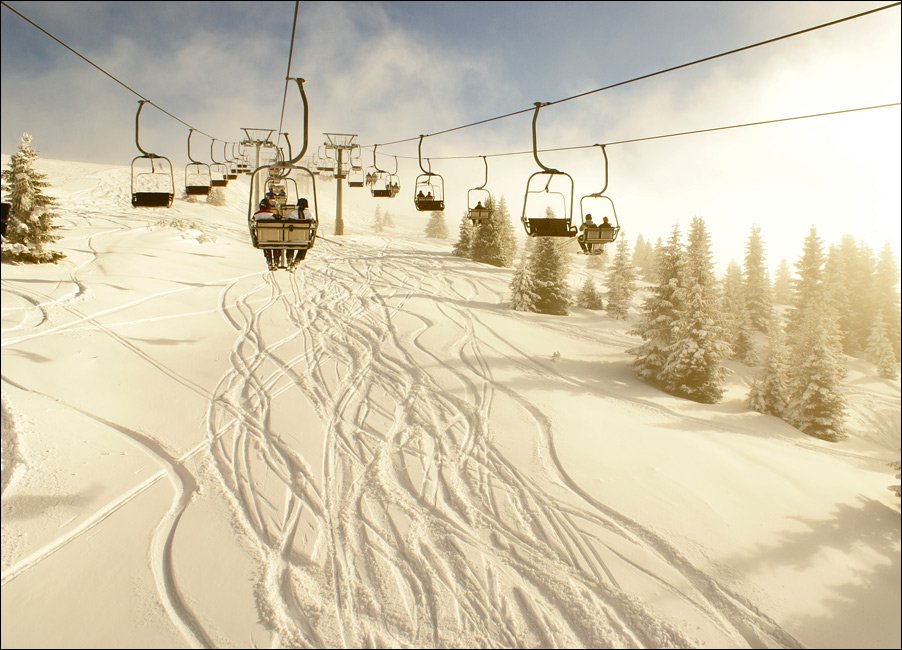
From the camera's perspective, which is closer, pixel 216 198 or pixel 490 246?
pixel 490 246

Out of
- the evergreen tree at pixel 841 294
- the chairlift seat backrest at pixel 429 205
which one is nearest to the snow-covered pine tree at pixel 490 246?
the chairlift seat backrest at pixel 429 205

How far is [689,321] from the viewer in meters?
21.8

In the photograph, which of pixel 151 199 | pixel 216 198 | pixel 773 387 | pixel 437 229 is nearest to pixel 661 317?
pixel 773 387

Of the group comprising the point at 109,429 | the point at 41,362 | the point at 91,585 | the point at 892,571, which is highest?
the point at 41,362

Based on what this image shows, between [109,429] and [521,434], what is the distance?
438 inches

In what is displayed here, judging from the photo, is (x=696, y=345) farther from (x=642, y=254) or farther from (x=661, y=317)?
(x=642, y=254)

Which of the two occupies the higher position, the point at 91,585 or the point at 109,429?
the point at 109,429

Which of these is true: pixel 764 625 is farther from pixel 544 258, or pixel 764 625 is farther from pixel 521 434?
pixel 544 258

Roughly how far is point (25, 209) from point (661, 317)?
30.2m

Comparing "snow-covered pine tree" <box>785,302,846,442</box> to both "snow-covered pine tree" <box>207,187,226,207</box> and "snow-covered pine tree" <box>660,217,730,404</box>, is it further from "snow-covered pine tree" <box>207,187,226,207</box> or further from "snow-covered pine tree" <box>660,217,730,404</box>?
"snow-covered pine tree" <box>207,187,226,207</box>

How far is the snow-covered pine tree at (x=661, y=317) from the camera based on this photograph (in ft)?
71.8

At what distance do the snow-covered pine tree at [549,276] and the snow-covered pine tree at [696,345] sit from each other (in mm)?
11188

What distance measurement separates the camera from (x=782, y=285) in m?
63.7

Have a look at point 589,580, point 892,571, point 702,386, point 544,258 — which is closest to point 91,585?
point 589,580
